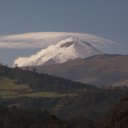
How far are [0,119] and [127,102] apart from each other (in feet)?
260

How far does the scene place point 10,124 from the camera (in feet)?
634

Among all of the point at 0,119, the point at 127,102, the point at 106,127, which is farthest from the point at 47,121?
the point at 106,127

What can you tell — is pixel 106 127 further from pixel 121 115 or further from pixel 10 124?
pixel 10 124

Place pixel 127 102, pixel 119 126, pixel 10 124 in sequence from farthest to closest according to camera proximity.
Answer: pixel 10 124, pixel 127 102, pixel 119 126

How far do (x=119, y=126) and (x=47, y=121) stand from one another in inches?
3317

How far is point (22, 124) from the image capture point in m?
196

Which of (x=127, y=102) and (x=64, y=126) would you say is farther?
(x=64, y=126)

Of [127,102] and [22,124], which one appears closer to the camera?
[127,102]

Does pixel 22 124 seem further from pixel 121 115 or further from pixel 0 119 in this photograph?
pixel 121 115

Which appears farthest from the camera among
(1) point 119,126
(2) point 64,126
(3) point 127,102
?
(2) point 64,126

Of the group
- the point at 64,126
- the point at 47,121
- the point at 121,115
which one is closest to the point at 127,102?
the point at 121,115

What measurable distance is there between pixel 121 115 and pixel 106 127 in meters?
5.03

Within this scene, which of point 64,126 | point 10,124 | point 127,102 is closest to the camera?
point 127,102

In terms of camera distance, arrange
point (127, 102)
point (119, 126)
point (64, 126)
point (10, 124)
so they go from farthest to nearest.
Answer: point (10, 124), point (64, 126), point (127, 102), point (119, 126)
